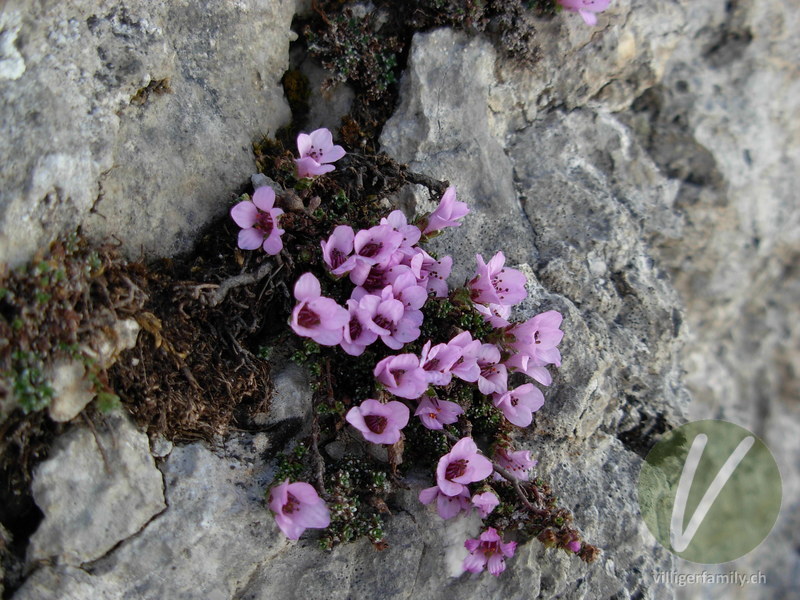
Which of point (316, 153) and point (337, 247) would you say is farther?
point (316, 153)

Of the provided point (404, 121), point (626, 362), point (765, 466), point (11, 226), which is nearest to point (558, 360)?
point (626, 362)

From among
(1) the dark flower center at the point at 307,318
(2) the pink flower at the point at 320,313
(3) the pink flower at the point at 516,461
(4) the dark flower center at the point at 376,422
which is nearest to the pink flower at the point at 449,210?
(2) the pink flower at the point at 320,313

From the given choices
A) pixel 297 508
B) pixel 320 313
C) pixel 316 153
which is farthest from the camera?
pixel 316 153

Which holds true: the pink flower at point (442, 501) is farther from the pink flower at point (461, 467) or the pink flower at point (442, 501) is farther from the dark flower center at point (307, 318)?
the dark flower center at point (307, 318)

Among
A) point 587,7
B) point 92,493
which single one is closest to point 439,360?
point 92,493

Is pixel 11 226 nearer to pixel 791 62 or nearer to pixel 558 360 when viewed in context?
pixel 558 360

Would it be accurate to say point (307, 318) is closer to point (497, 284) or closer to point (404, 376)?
point (404, 376)

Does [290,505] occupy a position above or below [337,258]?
below
